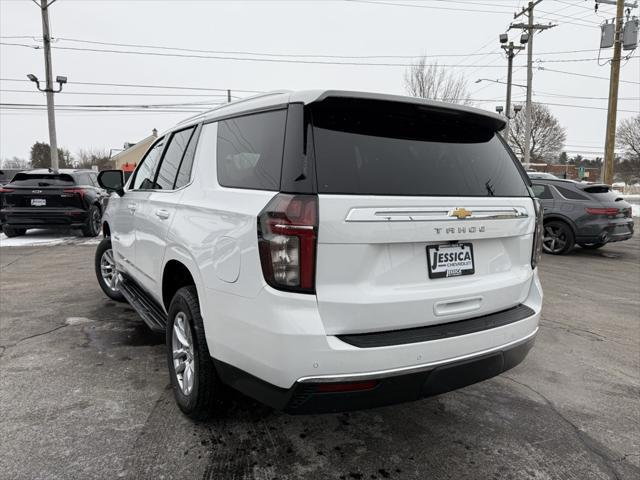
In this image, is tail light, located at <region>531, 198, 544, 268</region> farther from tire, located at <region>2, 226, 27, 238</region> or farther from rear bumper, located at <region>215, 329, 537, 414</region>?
tire, located at <region>2, 226, 27, 238</region>

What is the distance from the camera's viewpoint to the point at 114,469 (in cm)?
228

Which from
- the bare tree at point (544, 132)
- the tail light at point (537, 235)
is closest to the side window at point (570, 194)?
the tail light at point (537, 235)

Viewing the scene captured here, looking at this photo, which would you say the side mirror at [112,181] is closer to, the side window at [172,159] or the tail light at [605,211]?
the side window at [172,159]

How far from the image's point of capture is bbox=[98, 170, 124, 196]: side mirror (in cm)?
450

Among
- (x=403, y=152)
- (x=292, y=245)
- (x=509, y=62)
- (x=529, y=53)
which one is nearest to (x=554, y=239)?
(x=403, y=152)

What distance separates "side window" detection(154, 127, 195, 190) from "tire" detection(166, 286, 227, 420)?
36.7 inches

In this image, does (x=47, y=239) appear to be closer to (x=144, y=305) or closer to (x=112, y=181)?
(x=112, y=181)

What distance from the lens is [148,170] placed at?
12.8 feet

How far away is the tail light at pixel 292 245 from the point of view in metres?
1.91

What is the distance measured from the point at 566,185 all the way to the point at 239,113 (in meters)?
9.02

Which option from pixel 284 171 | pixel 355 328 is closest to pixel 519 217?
pixel 355 328

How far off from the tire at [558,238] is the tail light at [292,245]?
897cm

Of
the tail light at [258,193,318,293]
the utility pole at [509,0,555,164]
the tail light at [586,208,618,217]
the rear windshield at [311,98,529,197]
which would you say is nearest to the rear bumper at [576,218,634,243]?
the tail light at [586,208,618,217]

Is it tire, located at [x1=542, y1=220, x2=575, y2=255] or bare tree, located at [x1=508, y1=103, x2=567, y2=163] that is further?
bare tree, located at [x1=508, y1=103, x2=567, y2=163]
